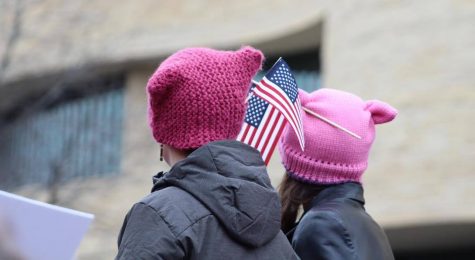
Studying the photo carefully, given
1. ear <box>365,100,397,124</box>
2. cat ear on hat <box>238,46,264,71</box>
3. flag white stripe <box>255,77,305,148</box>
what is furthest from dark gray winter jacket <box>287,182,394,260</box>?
cat ear on hat <box>238,46,264,71</box>

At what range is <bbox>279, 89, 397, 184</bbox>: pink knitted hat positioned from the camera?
13.6ft

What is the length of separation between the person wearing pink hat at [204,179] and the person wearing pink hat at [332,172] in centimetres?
77

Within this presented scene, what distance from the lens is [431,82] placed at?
1508 cm

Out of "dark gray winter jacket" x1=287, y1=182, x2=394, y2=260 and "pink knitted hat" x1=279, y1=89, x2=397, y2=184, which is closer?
"dark gray winter jacket" x1=287, y1=182, x2=394, y2=260

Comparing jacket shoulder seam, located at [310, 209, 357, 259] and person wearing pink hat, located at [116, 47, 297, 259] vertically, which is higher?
person wearing pink hat, located at [116, 47, 297, 259]

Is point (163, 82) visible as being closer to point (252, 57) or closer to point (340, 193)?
point (252, 57)

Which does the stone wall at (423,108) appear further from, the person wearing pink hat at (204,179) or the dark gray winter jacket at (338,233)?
the person wearing pink hat at (204,179)

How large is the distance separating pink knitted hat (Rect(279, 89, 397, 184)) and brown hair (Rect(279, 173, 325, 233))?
3 centimetres

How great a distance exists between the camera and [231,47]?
1919 cm

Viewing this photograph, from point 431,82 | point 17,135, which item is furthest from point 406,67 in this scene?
point 17,135

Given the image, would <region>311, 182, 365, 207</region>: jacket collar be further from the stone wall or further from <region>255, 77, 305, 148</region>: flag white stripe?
the stone wall

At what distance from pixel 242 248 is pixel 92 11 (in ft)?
54.8

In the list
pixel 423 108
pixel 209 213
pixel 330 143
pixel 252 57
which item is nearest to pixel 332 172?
pixel 330 143

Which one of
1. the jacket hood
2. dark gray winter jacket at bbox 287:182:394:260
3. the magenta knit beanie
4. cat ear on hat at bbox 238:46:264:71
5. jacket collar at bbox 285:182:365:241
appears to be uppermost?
cat ear on hat at bbox 238:46:264:71
